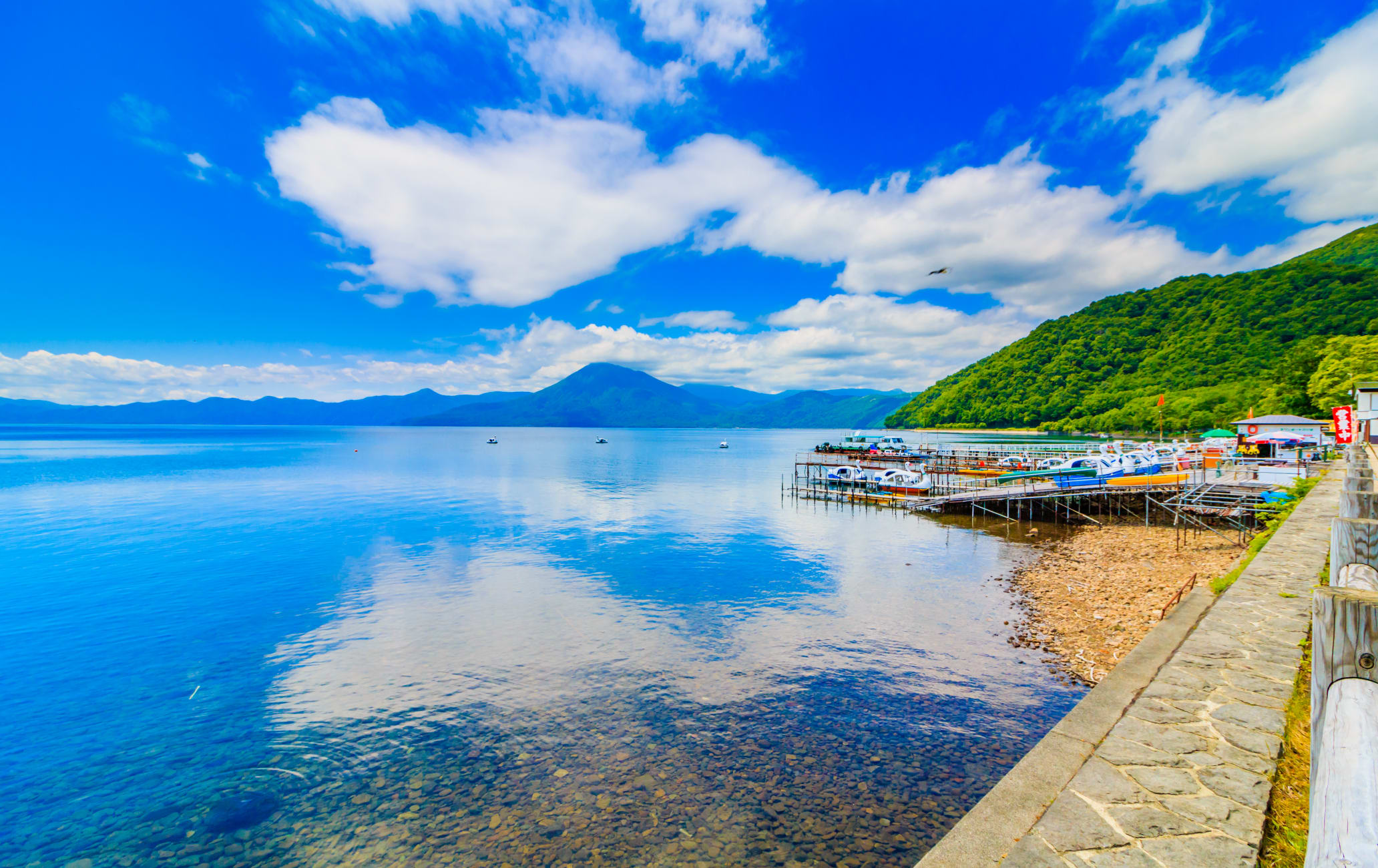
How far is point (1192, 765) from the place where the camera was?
20.4 feet

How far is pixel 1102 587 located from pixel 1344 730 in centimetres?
2452

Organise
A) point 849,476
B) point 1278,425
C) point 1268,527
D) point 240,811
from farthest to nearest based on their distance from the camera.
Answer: point 849,476, point 1278,425, point 1268,527, point 240,811

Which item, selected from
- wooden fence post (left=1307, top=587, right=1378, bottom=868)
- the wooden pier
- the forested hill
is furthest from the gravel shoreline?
the forested hill

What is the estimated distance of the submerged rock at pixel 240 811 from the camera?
10406 mm

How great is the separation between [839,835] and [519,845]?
5.13 meters

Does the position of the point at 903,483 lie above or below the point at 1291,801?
below

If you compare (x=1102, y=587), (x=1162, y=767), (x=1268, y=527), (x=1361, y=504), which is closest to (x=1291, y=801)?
(x=1162, y=767)

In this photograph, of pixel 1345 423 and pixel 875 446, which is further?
pixel 875 446

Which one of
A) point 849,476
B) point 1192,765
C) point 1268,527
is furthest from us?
point 849,476

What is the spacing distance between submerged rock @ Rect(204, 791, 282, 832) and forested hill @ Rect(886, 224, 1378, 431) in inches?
3839

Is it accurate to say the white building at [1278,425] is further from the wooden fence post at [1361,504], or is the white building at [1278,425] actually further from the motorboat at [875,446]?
the wooden fence post at [1361,504]

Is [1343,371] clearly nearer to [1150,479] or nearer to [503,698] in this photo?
[1150,479]

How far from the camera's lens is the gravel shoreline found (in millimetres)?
17078

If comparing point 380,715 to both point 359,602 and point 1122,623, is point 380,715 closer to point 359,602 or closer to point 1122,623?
point 359,602
